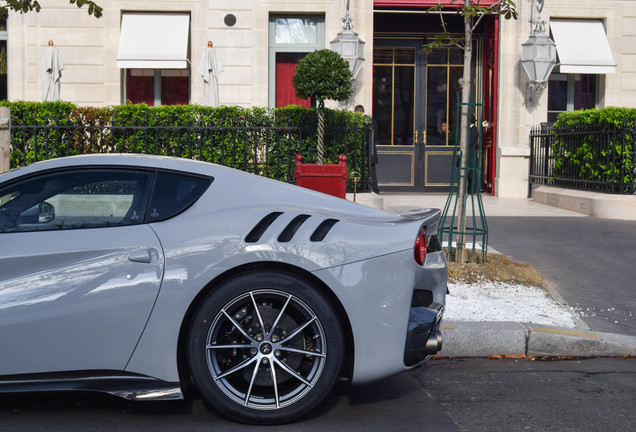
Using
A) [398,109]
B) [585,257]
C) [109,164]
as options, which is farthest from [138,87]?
[109,164]

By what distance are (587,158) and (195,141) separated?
23.1 feet

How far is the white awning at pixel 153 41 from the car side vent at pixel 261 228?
46.9 ft

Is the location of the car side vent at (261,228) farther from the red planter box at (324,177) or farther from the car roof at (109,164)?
the red planter box at (324,177)

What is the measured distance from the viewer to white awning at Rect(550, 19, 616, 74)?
18.4 meters

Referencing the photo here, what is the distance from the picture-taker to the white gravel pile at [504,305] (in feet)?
22.3

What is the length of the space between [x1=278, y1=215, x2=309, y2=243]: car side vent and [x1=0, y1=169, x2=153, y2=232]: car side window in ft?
2.40

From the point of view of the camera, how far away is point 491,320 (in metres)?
6.52

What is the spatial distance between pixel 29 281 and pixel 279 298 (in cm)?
122

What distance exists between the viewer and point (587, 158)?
49.6 feet

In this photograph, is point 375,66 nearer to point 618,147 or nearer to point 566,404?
point 618,147

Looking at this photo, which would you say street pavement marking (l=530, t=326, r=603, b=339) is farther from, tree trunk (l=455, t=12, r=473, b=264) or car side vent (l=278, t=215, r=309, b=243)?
car side vent (l=278, t=215, r=309, b=243)

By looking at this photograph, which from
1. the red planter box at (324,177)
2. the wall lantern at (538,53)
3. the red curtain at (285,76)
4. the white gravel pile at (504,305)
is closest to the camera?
the white gravel pile at (504,305)

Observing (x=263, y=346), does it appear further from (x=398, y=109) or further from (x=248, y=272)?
(x=398, y=109)

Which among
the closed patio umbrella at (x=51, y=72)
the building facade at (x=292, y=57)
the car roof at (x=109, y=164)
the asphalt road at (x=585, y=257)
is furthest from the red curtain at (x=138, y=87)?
the car roof at (x=109, y=164)
